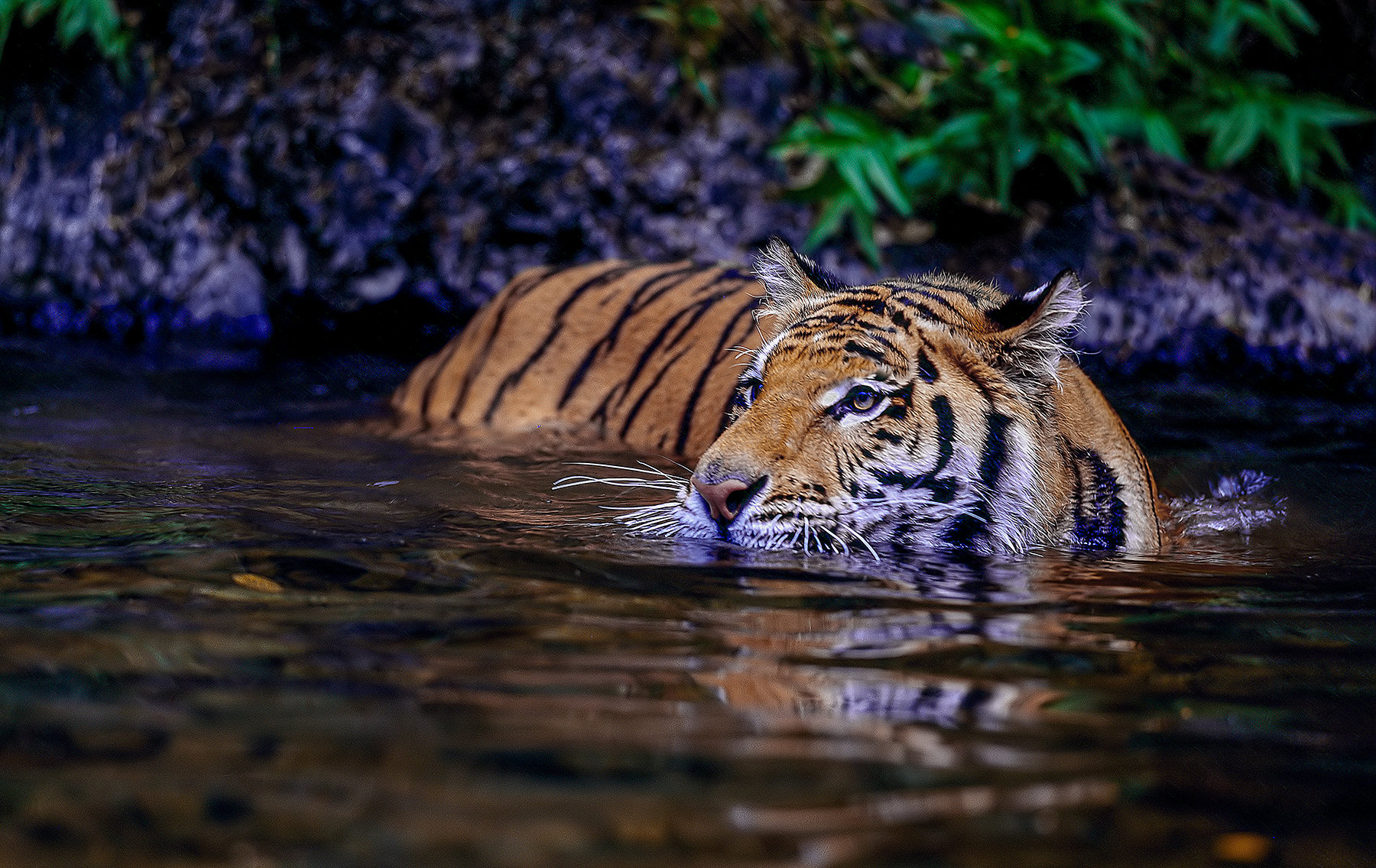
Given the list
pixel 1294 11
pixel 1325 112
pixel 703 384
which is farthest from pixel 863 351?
pixel 1294 11

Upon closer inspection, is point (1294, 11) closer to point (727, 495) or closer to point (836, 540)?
point (836, 540)

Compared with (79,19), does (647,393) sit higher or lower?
lower

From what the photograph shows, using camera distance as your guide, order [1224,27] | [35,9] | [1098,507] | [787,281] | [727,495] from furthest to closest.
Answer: [35,9] < [1224,27] < [787,281] < [1098,507] < [727,495]

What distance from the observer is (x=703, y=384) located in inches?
154

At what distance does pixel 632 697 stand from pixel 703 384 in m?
2.45

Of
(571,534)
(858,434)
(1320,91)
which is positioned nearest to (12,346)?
(571,534)

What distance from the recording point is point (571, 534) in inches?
104

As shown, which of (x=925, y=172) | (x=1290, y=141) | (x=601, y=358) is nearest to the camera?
(x=601, y=358)

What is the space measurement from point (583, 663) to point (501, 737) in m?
0.31

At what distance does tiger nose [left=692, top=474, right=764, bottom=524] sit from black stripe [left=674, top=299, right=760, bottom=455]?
103 centimetres

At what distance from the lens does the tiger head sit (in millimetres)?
2609

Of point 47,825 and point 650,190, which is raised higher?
point 650,190

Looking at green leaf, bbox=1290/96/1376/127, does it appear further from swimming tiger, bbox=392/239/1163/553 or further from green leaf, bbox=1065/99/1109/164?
swimming tiger, bbox=392/239/1163/553

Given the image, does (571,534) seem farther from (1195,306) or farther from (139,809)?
(1195,306)
